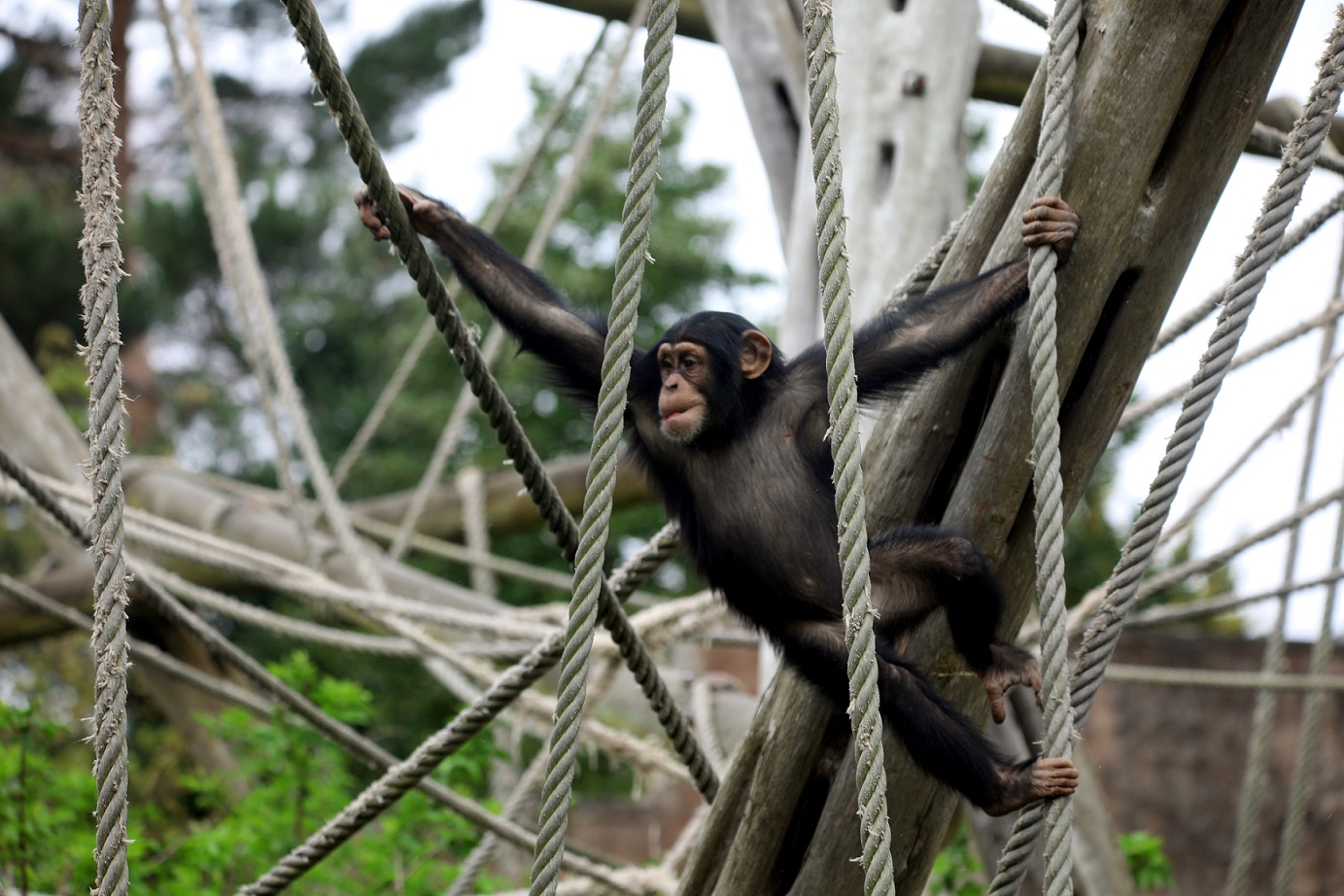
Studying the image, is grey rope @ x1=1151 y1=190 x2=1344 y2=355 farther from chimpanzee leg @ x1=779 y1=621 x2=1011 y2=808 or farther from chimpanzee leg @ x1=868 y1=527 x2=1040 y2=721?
chimpanzee leg @ x1=779 y1=621 x2=1011 y2=808

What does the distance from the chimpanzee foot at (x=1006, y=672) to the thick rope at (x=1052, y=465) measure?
0.36 m

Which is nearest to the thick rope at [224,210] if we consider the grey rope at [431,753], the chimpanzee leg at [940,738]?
the grey rope at [431,753]

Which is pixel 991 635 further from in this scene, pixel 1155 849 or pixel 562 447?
pixel 562 447

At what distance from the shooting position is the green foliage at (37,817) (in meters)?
4.19

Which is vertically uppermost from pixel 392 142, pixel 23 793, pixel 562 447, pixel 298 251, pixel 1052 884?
pixel 392 142

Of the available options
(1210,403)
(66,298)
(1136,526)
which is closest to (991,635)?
(1136,526)

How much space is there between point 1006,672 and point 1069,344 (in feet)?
2.25

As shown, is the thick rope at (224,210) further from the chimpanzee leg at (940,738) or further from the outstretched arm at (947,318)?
the chimpanzee leg at (940,738)

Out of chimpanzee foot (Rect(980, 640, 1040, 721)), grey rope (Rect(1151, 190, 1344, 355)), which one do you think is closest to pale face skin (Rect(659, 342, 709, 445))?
chimpanzee foot (Rect(980, 640, 1040, 721))

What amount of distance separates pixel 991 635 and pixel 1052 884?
78 cm

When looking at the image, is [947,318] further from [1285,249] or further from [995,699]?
[1285,249]

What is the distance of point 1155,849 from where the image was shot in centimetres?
474

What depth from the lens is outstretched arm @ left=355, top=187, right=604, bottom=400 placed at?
304 cm

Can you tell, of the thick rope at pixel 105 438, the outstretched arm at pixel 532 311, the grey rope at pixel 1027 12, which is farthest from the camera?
the grey rope at pixel 1027 12
